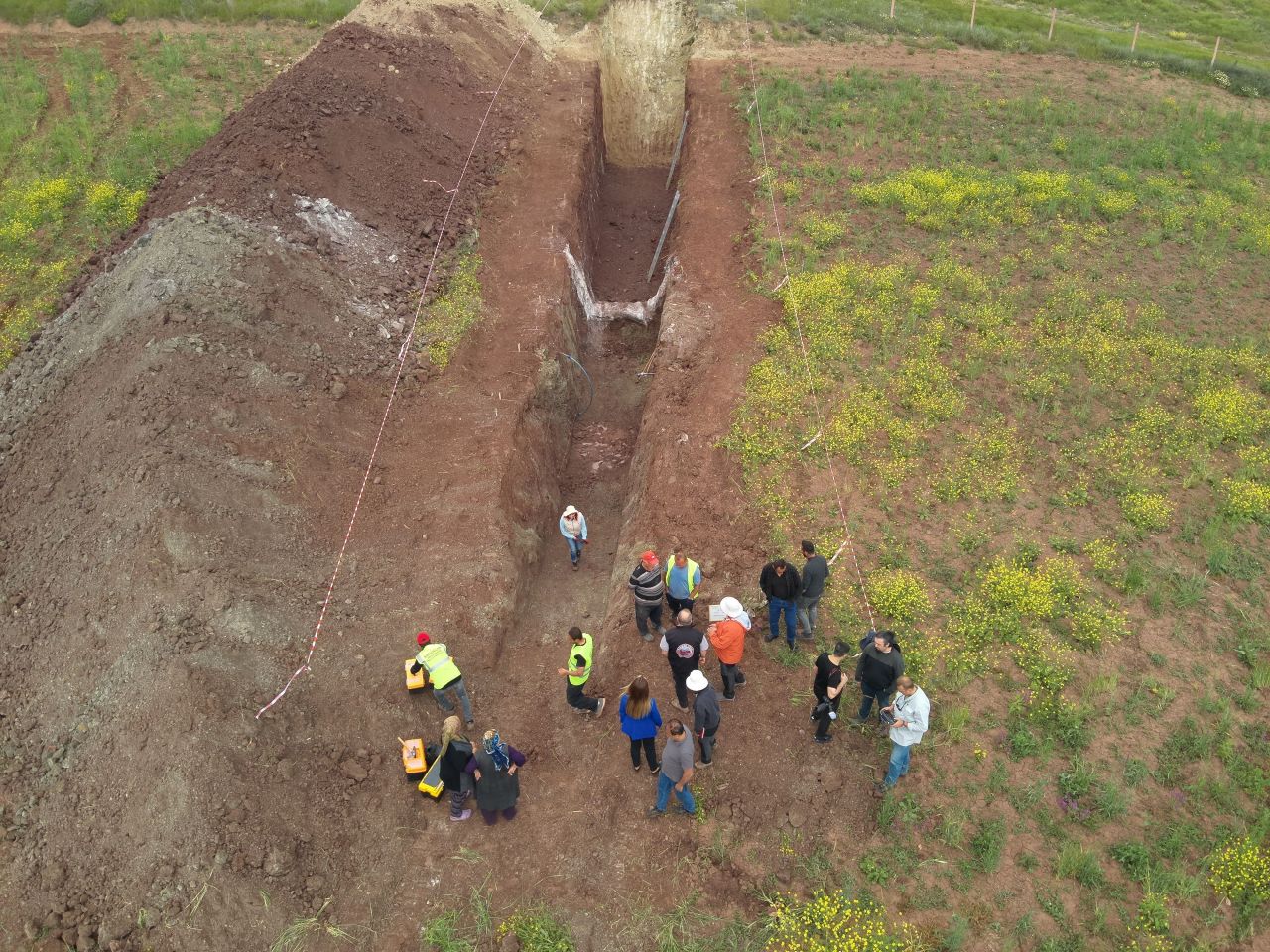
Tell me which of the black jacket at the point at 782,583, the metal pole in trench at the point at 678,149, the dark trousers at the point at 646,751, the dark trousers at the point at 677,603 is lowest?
the dark trousers at the point at 646,751

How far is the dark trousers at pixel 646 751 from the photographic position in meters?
9.12

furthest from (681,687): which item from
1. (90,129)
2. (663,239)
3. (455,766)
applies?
(90,129)

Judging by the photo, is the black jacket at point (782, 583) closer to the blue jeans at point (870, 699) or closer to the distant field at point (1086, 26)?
the blue jeans at point (870, 699)

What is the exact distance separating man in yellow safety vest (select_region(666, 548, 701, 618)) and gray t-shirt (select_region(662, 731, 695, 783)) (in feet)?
8.04

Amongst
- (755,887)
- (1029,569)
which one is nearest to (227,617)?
(755,887)

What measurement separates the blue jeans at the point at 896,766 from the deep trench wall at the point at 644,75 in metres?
21.6

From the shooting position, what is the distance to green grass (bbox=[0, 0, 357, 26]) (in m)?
25.5

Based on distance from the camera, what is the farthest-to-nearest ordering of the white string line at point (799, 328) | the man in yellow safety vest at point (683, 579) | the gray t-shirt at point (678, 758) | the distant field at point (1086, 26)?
the distant field at point (1086, 26) → the white string line at point (799, 328) → the man in yellow safety vest at point (683, 579) → the gray t-shirt at point (678, 758)

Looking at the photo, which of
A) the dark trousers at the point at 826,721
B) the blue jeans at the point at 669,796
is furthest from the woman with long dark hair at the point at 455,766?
the dark trousers at the point at 826,721

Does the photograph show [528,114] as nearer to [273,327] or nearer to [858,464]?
[273,327]

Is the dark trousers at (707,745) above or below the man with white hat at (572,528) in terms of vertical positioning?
above

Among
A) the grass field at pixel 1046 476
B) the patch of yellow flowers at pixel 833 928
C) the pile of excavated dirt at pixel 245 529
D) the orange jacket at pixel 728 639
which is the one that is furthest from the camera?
the orange jacket at pixel 728 639

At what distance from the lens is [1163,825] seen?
28.2 ft

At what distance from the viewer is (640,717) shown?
28.2 feet
